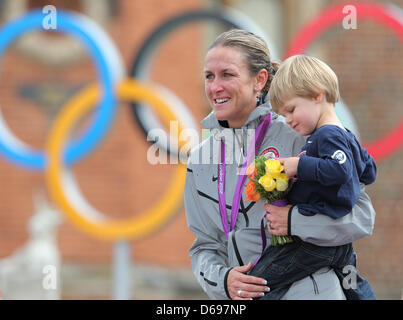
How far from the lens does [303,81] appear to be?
2.27 m

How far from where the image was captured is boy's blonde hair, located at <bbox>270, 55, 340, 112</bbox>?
2275 mm

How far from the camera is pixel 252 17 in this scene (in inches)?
364

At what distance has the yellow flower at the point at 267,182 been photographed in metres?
2.24

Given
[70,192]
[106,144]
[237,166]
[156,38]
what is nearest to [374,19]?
[156,38]

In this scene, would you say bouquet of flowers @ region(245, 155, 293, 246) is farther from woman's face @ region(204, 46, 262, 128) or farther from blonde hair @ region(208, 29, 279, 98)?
blonde hair @ region(208, 29, 279, 98)

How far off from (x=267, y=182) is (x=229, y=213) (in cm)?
21

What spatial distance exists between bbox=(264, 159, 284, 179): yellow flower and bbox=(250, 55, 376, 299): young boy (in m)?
0.02

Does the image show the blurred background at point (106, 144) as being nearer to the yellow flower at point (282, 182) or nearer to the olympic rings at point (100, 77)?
the olympic rings at point (100, 77)

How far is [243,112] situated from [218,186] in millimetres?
240

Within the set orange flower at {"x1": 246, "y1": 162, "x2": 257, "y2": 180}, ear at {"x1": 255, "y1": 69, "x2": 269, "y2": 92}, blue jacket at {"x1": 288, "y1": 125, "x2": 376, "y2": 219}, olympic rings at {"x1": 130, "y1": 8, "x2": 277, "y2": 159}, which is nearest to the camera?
blue jacket at {"x1": 288, "y1": 125, "x2": 376, "y2": 219}

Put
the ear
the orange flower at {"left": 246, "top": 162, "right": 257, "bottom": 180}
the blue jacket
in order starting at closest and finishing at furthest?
the blue jacket, the orange flower at {"left": 246, "top": 162, "right": 257, "bottom": 180}, the ear

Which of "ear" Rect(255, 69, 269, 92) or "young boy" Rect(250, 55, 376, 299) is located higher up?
"ear" Rect(255, 69, 269, 92)

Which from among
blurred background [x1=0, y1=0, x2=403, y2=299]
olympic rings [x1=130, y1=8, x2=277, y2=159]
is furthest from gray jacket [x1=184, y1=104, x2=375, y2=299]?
blurred background [x1=0, y1=0, x2=403, y2=299]

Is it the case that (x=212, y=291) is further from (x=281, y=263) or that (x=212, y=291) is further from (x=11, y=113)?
(x=11, y=113)
